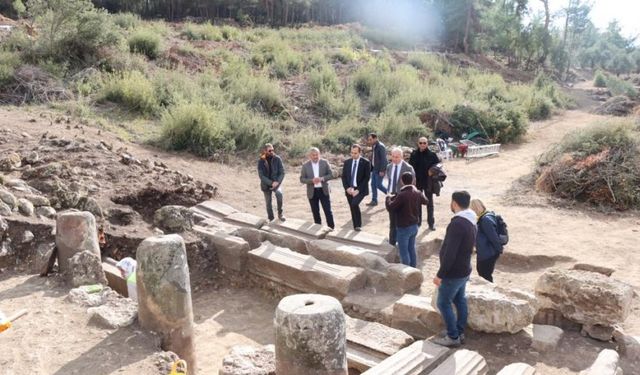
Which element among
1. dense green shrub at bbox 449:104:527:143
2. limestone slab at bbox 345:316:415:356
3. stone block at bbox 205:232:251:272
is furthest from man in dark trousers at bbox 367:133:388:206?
dense green shrub at bbox 449:104:527:143

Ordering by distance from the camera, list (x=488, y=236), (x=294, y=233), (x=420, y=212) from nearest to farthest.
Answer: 1. (x=488, y=236)
2. (x=420, y=212)
3. (x=294, y=233)

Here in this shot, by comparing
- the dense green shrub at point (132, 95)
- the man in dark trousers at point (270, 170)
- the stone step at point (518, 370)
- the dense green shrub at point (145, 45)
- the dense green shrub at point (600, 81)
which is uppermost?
the dense green shrub at point (145, 45)

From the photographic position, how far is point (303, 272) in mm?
7281

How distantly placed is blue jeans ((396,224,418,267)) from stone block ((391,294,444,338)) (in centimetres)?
104

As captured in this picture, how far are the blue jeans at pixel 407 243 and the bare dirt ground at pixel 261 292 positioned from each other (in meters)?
0.50

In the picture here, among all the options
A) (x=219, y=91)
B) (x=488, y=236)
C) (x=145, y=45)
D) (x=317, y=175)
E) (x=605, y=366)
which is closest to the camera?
(x=605, y=366)

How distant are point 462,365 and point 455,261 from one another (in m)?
0.97

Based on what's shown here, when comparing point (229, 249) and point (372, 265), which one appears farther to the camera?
point (229, 249)

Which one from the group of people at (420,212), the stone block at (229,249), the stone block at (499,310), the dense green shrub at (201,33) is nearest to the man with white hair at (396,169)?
the group of people at (420,212)

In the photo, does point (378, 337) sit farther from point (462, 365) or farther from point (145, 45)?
point (145, 45)

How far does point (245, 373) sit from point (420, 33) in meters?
44.0

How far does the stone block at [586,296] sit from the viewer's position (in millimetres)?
5641

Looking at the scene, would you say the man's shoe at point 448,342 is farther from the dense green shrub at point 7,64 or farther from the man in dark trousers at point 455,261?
the dense green shrub at point 7,64

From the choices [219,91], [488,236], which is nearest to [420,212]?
[488,236]
